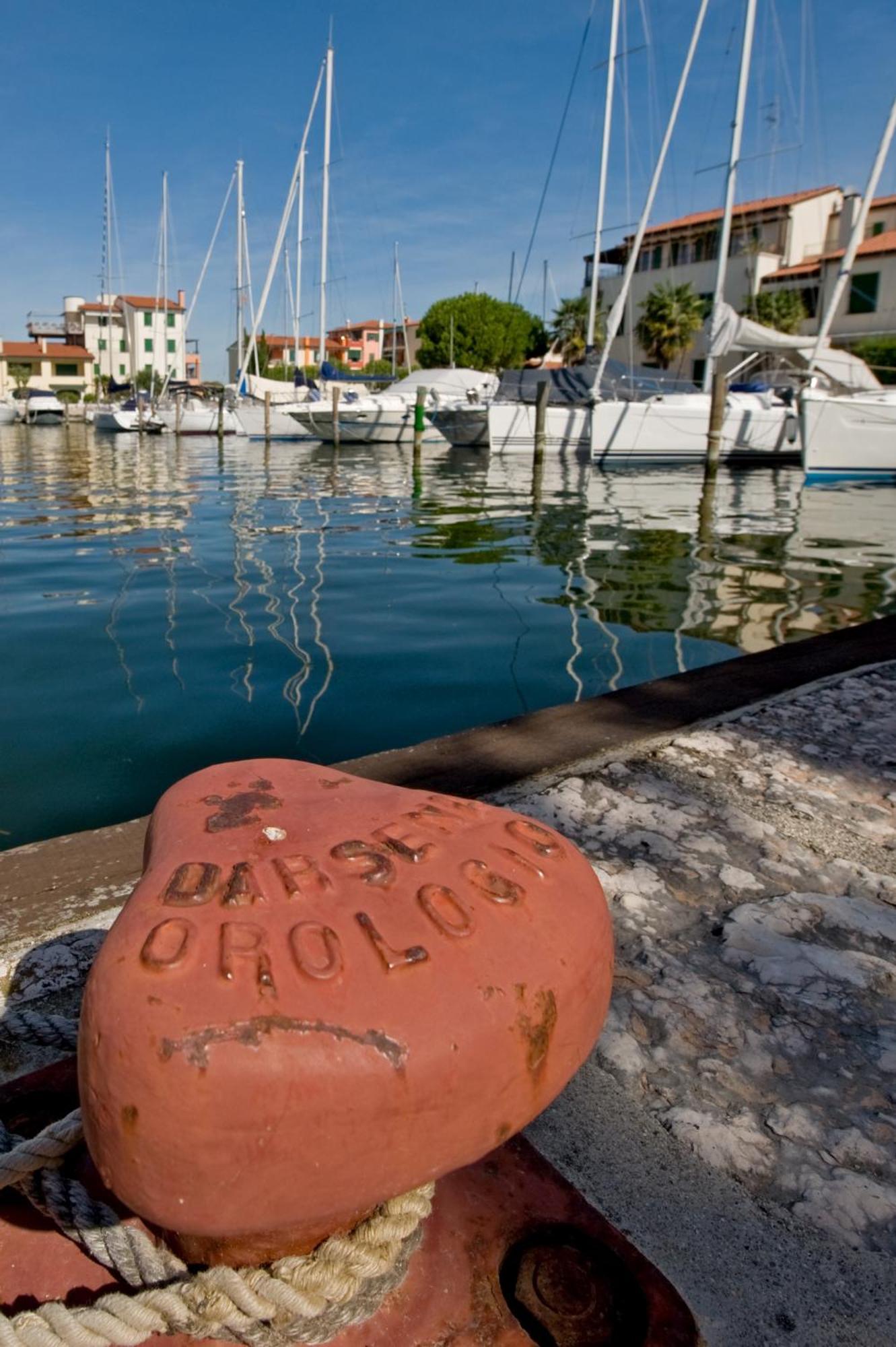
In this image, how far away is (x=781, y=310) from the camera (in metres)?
40.3

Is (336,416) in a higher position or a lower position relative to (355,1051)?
higher

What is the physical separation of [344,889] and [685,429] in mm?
20390

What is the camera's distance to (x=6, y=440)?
34.2 metres

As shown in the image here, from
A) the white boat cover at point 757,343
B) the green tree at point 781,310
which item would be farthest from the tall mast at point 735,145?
the green tree at point 781,310

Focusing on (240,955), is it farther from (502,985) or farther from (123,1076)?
(502,985)

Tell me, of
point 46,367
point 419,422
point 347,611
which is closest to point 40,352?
point 46,367

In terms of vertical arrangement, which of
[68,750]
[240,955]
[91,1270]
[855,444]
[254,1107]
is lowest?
[68,750]

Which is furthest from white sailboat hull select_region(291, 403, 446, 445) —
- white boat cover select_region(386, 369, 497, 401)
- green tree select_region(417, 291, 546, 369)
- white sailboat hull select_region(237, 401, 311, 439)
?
green tree select_region(417, 291, 546, 369)

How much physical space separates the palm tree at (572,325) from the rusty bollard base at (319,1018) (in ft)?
177

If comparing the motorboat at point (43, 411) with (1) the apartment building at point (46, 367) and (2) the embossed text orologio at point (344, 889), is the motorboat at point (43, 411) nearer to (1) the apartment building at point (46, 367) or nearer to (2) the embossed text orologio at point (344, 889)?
(1) the apartment building at point (46, 367)

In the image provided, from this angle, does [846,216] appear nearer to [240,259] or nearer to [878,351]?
[878,351]

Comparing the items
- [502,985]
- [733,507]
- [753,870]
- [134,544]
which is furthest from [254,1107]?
[733,507]

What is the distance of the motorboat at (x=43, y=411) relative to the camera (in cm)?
5472

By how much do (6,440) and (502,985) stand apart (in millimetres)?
38628
